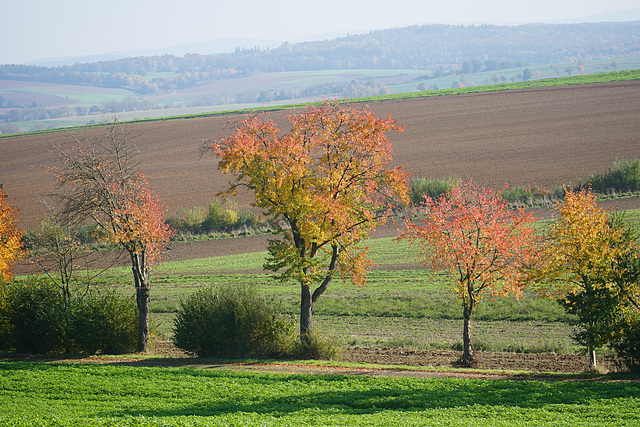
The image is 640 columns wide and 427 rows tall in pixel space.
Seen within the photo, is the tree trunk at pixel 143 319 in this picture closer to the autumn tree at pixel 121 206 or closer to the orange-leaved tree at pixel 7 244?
the autumn tree at pixel 121 206

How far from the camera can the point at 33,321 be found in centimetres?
2550

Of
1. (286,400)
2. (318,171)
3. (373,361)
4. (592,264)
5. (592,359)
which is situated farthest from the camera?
(318,171)

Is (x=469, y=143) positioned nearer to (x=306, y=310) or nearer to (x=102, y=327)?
(x=306, y=310)

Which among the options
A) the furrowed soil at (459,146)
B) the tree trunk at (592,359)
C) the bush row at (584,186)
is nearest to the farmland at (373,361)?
the furrowed soil at (459,146)

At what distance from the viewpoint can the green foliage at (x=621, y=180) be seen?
48.0 m

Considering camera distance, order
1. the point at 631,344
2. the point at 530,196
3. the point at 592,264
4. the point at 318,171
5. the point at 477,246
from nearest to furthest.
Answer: the point at 631,344, the point at 592,264, the point at 477,246, the point at 318,171, the point at 530,196

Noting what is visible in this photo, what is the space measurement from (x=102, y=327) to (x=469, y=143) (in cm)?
5604

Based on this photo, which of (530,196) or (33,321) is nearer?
(33,321)

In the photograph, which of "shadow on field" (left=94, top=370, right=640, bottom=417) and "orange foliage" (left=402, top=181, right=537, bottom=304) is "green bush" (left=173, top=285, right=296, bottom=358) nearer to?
"shadow on field" (left=94, top=370, right=640, bottom=417)

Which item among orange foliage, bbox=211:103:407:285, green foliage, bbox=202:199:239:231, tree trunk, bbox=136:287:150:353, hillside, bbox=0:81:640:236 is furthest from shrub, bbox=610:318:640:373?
green foliage, bbox=202:199:239:231

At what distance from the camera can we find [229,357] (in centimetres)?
2339

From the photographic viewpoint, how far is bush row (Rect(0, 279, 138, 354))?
24.8 m

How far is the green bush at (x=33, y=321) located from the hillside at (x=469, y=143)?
94.4 ft

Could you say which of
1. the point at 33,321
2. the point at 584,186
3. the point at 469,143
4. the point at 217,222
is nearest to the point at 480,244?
the point at 33,321
